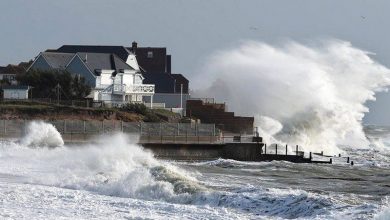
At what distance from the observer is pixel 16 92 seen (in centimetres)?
7388

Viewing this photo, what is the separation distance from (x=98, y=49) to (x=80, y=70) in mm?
8853

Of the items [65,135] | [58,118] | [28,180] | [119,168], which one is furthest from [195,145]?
[28,180]

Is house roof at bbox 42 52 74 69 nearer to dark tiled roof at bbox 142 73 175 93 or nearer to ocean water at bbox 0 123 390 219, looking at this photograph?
dark tiled roof at bbox 142 73 175 93

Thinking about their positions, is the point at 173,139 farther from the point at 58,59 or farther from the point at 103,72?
the point at 58,59

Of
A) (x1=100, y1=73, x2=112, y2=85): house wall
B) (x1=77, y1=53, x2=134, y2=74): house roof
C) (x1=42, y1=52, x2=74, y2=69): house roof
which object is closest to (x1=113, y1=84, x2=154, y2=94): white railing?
(x1=100, y1=73, x2=112, y2=85): house wall

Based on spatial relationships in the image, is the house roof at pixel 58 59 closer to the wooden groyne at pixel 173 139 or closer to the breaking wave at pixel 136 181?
the wooden groyne at pixel 173 139

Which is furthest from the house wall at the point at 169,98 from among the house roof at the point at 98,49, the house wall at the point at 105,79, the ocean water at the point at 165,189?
the ocean water at the point at 165,189

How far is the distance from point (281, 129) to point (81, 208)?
56194 mm

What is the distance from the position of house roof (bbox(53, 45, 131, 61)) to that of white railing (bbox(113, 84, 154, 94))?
5109 mm

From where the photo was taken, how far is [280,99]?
272 ft

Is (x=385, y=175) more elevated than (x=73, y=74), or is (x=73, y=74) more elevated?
(x=73, y=74)

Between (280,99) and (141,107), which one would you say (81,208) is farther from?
(280,99)

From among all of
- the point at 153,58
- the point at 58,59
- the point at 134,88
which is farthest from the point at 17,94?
the point at 153,58

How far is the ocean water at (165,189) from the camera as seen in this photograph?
2478cm
